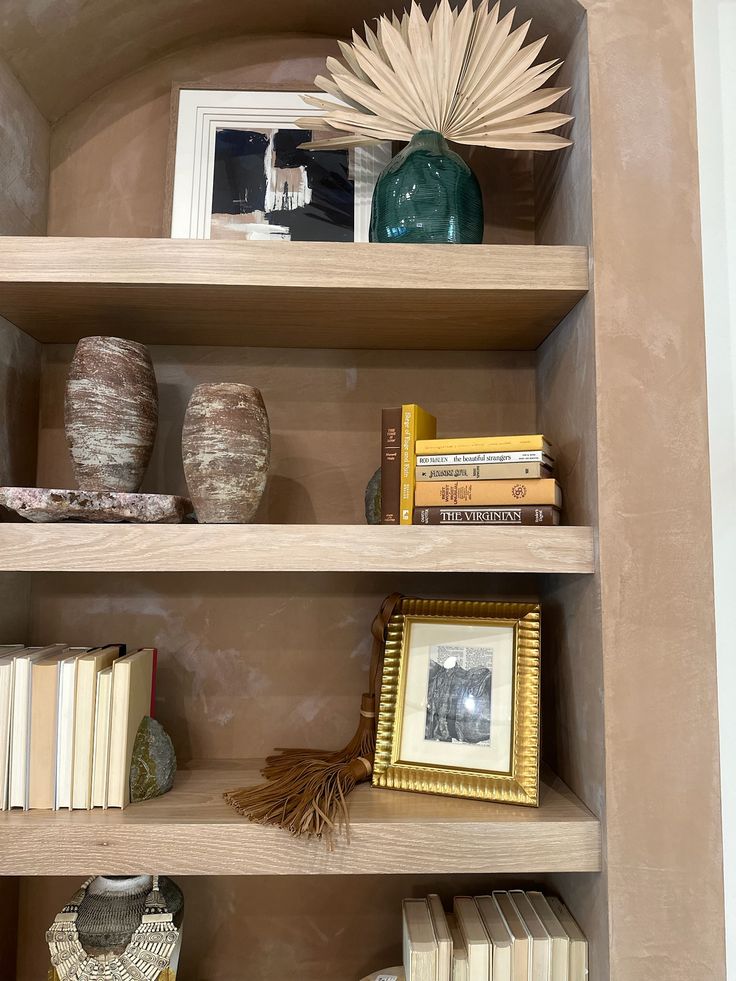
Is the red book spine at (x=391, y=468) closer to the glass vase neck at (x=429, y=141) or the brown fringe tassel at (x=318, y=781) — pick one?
the brown fringe tassel at (x=318, y=781)

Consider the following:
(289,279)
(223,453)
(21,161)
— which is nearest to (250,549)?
(223,453)

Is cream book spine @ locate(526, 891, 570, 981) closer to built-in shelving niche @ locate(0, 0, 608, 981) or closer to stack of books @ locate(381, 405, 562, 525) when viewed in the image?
built-in shelving niche @ locate(0, 0, 608, 981)

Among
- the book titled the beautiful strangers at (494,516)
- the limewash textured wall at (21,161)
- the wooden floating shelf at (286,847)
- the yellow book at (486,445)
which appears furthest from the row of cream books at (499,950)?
the limewash textured wall at (21,161)

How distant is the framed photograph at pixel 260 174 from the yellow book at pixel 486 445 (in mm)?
442

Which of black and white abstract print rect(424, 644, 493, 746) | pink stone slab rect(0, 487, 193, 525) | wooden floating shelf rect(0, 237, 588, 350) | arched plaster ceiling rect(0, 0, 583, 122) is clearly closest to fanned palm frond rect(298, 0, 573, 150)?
arched plaster ceiling rect(0, 0, 583, 122)

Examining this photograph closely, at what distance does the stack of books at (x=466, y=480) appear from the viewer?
1.01 metres

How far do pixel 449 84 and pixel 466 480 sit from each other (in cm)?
58

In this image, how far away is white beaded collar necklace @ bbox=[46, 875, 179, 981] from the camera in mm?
981

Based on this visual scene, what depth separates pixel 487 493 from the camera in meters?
1.02

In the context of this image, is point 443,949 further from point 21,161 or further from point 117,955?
point 21,161

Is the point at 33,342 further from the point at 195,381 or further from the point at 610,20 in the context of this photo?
the point at 610,20

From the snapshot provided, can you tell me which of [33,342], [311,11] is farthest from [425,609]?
[311,11]

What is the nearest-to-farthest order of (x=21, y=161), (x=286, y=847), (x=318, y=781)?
(x=286, y=847) → (x=318, y=781) → (x=21, y=161)

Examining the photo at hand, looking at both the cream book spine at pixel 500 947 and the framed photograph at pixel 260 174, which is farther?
the framed photograph at pixel 260 174
